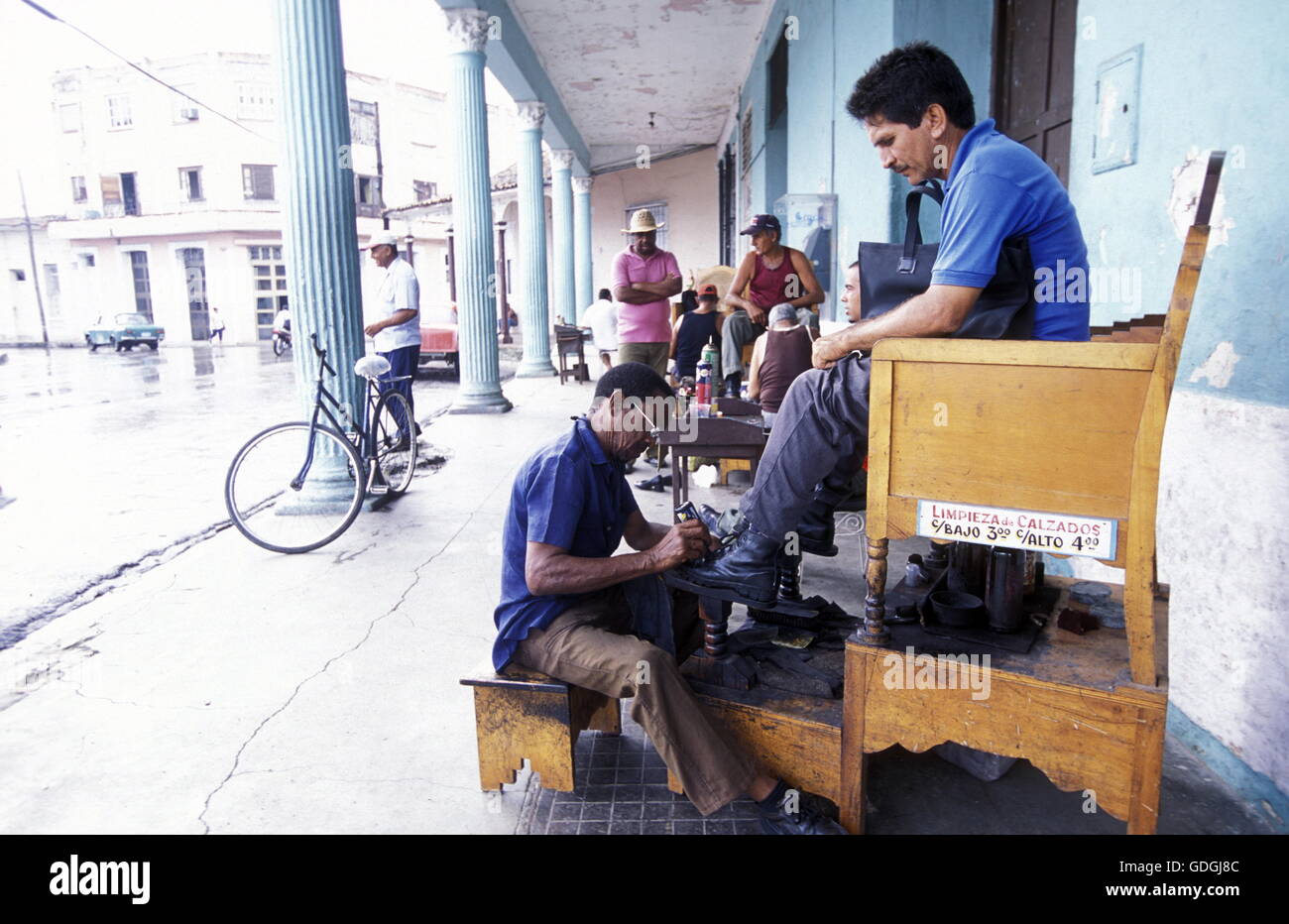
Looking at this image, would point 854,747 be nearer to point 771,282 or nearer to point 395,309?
point 771,282

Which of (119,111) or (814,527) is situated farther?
(119,111)

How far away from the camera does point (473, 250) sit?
33.3 feet

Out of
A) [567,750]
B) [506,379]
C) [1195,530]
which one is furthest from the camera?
[506,379]

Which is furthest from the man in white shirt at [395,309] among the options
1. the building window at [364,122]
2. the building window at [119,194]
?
the building window at [119,194]

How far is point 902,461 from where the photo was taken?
2.04m

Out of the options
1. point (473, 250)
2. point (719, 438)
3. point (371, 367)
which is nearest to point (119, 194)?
point (473, 250)

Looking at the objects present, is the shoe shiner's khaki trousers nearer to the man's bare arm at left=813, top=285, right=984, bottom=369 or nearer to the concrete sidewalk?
the concrete sidewalk

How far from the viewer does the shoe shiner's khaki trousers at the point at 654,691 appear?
218cm

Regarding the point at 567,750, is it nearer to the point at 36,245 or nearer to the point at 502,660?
the point at 502,660

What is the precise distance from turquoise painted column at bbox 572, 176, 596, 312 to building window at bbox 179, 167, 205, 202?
19.5 metres

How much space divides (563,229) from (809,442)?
1687 centimetres
